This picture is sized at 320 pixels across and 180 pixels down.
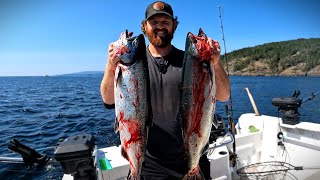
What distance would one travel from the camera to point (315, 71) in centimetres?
10738

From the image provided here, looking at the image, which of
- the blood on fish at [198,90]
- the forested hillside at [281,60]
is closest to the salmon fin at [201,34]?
the blood on fish at [198,90]

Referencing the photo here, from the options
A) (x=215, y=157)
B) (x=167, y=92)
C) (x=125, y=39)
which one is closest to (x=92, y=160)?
(x=167, y=92)

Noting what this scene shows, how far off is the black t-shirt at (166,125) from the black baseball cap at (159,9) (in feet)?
2.17

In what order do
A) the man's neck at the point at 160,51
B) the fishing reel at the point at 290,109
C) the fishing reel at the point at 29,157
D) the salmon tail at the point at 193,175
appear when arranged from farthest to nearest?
the fishing reel at the point at 290,109, the fishing reel at the point at 29,157, the man's neck at the point at 160,51, the salmon tail at the point at 193,175

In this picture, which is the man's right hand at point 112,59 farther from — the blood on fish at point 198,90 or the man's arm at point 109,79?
the blood on fish at point 198,90

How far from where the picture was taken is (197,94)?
271 centimetres

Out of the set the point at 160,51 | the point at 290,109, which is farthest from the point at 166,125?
the point at 290,109

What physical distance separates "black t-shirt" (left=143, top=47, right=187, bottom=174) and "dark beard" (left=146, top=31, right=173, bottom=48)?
0.29 metres

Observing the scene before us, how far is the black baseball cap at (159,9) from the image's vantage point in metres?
2.95

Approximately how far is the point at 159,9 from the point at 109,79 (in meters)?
1.06

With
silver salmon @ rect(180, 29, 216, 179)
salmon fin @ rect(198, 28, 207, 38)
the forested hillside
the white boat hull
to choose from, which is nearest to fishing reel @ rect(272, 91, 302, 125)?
the white boat hull

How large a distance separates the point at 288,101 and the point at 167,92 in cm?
458

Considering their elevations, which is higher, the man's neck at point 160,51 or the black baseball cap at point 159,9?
the black baseball cap at point 159,9

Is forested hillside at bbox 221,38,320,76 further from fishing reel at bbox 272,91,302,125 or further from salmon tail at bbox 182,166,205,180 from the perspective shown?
salmon tail at bbox 182,166,205,180
